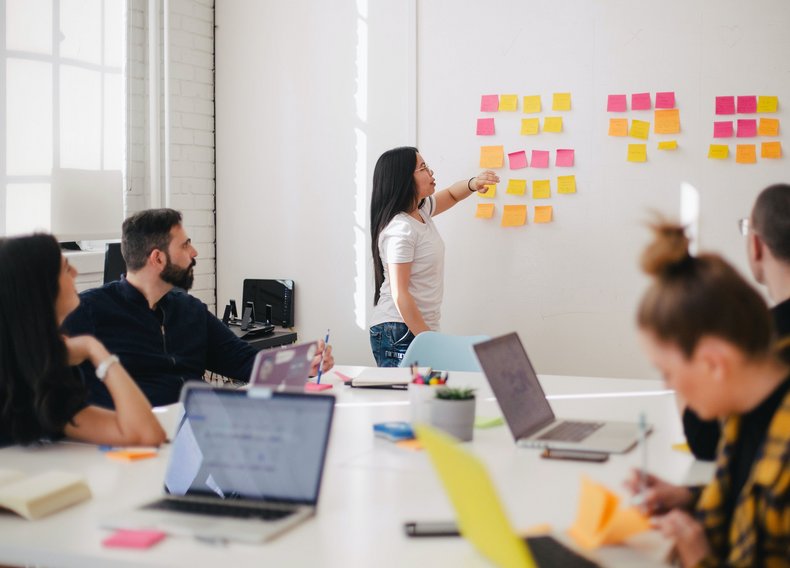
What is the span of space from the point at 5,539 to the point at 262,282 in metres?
3.37

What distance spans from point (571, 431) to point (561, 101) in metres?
2.33

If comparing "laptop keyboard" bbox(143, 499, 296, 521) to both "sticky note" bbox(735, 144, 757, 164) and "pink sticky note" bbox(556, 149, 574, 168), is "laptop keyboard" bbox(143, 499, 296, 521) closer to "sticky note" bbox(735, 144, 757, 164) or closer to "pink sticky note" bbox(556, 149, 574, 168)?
"pink sticky note" bbox(556, 149, 574, 168)

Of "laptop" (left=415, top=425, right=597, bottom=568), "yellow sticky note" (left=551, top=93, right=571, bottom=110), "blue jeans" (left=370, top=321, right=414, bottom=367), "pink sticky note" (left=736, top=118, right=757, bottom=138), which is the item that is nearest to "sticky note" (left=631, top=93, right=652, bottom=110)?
"yellow sticky note" (left=551, top=93, right=571, bottom=110)

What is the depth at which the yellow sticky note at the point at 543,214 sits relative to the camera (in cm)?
420

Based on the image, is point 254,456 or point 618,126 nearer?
point 254,456

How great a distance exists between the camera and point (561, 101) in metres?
4.14

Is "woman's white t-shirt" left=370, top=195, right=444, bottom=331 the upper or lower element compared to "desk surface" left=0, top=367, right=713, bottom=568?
upper

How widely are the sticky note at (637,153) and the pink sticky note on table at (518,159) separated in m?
0.47

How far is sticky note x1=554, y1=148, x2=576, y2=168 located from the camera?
13.6ft

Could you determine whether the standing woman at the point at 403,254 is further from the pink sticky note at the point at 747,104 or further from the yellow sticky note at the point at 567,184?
the pink sticky note at the point at 747,104

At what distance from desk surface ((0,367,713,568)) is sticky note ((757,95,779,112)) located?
6.16ft

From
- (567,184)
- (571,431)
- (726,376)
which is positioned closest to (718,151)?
(567,184)

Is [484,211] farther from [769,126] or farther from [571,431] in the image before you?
[571,431]

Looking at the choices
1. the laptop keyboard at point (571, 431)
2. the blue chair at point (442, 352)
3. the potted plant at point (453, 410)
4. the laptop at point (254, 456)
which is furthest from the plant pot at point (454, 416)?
the blue chair at point (442, 352)
